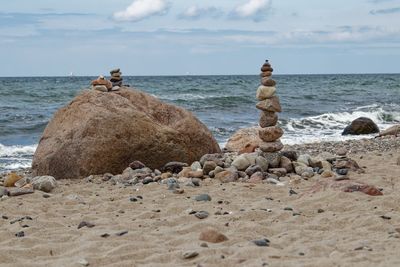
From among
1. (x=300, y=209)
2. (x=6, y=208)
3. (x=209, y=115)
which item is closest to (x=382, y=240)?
(x=300, y=209)

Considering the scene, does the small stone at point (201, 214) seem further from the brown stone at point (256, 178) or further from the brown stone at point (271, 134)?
the brown stone at point (271, 134)

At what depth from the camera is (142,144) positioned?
9711 millimetres

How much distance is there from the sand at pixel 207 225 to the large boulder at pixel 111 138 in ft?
4.09

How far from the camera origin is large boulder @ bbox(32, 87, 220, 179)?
30.9ft

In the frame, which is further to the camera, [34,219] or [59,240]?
[34,219]

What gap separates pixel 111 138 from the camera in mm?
9531

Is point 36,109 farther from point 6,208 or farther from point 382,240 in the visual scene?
point 382,240

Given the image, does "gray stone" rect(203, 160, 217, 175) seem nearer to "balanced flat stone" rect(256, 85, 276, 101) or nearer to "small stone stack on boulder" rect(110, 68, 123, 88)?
"balanced flat stone" rect(256, 85, 276, 101)

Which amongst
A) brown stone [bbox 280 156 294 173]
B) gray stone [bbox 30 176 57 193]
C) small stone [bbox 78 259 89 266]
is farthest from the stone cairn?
small stone [bbox 78 259 89 266]

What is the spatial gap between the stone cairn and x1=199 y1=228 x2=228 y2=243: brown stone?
4.01m

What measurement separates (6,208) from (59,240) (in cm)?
163

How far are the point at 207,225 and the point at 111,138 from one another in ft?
13.4

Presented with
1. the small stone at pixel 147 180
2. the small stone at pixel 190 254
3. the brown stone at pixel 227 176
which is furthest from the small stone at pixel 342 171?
the small stone at pixel 190 254

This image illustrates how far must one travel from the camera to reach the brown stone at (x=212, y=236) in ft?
17.1
